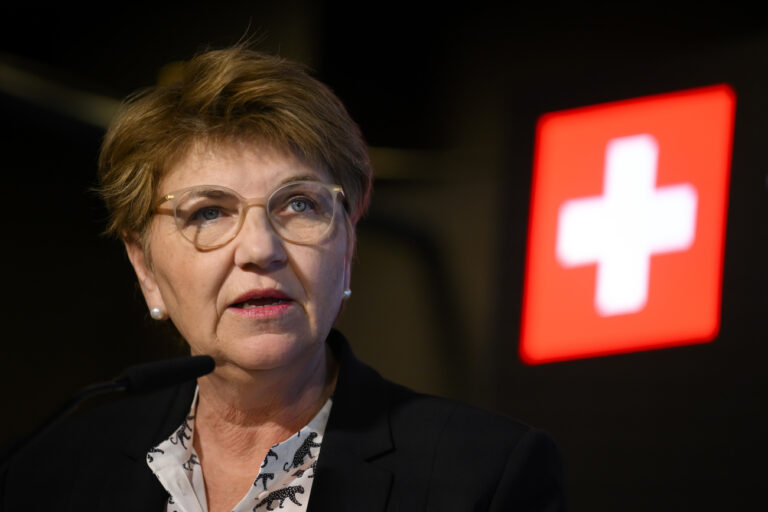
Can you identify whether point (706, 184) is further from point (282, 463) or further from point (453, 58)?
point (282, 463)

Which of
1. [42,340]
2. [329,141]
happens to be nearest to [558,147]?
[329,141]

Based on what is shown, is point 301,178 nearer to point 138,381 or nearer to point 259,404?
point 259,404

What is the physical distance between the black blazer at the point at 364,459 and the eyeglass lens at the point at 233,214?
0.85 feet

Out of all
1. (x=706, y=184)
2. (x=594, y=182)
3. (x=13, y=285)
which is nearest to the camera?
(x=706, y=184)

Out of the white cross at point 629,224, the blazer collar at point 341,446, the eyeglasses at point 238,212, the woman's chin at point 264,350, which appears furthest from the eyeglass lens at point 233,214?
the white cross at point 629,224

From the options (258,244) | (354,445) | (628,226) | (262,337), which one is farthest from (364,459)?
(628,226)

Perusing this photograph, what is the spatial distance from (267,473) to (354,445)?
5.3 inches

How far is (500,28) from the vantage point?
282cm

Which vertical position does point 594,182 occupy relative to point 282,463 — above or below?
above

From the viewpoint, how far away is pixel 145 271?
165 cm

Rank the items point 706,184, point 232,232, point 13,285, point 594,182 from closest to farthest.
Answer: point 232,232 → point 706,184 → point 594,182 → point 13,285

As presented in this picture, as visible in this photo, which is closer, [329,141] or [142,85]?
[329,141]

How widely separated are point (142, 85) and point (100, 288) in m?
0.58

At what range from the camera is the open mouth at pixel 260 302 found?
146 centimetres
